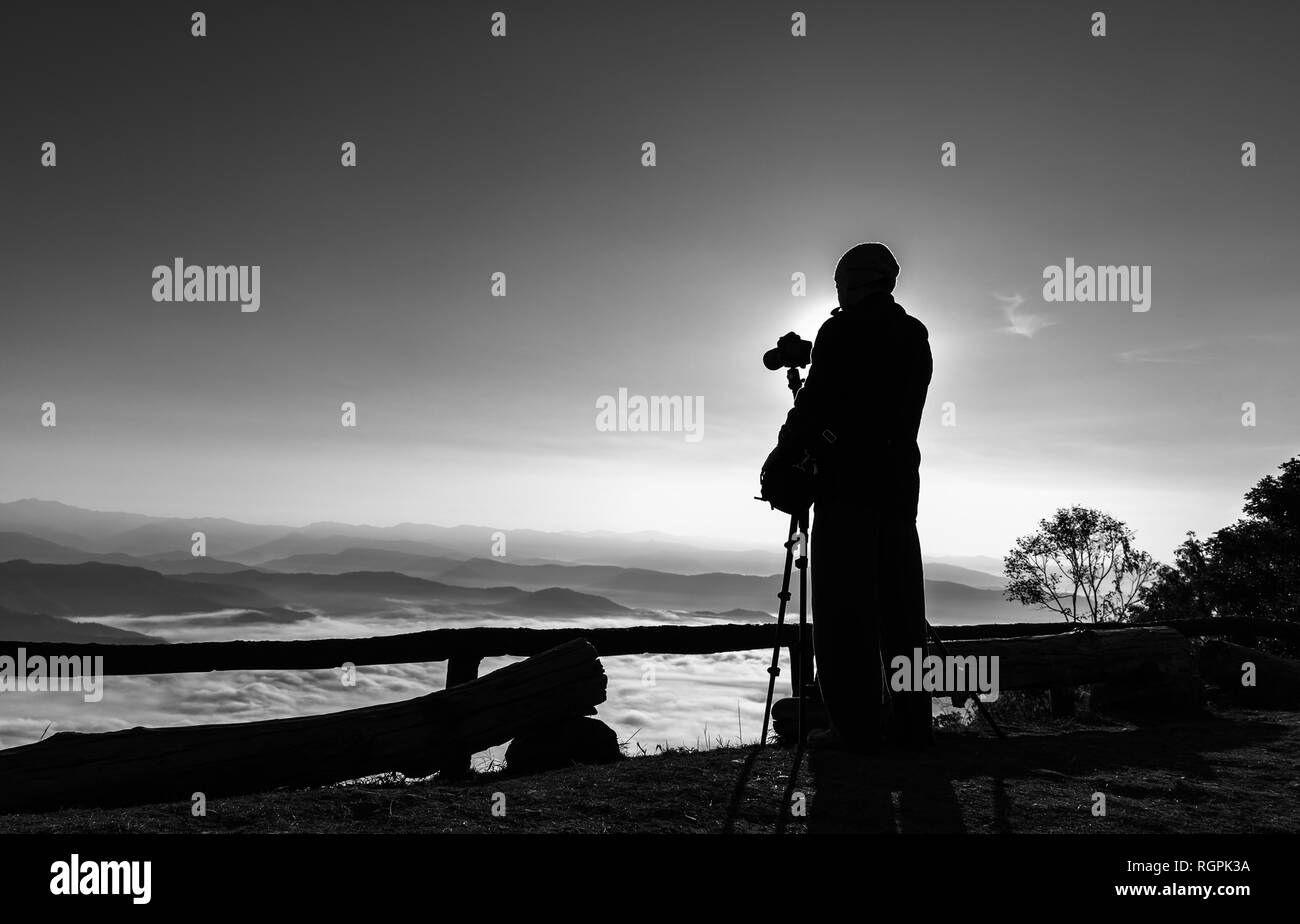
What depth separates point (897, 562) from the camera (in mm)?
5191

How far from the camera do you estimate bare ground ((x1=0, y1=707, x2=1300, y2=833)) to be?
353 cm

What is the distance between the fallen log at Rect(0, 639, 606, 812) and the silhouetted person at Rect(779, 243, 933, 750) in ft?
7.58

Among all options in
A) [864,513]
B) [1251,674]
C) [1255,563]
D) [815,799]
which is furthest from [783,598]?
[1255,563]

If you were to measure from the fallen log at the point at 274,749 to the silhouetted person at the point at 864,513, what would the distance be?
2.31 meters

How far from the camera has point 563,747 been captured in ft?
18.9

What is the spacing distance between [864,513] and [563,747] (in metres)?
2.97

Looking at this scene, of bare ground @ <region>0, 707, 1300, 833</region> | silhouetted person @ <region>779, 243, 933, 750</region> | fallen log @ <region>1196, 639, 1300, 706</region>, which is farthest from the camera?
fallen log @ <region>1196, 639, 1300, 706</region>

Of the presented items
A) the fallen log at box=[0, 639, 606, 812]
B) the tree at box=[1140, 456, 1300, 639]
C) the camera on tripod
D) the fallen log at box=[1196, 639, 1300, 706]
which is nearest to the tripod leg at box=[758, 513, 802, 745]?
the camera on tripod

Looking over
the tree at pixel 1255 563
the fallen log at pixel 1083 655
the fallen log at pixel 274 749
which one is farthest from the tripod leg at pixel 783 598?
the tree at pixel 1255 563

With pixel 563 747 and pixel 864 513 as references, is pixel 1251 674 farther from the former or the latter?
pixel 563 747

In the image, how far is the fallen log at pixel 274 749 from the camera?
14.0 feet

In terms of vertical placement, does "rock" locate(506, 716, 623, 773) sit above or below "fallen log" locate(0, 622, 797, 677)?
below

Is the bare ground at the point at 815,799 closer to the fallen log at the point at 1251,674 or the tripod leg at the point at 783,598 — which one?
the tripod leg at the point at 783,598

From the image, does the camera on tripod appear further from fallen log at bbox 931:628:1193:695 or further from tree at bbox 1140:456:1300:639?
tree at bbox 1140:456:1300:639
